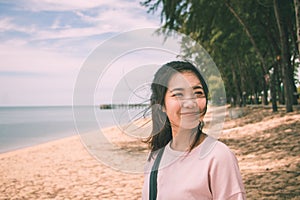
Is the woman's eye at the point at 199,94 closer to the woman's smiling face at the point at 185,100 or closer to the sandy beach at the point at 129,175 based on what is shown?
the woman's smiling face at the point at 185,100

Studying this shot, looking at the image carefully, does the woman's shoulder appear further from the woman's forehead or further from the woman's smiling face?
the woman's forehead

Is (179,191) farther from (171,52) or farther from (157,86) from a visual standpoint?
(171,52)

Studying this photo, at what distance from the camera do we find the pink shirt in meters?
1.34

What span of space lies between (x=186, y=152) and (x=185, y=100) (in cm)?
25

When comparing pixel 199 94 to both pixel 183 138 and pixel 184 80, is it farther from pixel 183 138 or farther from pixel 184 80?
pixel 183 138

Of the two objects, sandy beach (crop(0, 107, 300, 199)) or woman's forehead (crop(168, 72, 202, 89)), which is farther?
sandy beach (crop(0, 107, 300, 199))

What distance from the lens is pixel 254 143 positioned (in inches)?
434

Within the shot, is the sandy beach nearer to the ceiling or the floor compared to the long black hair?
nearer to the floor

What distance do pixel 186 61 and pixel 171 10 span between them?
1337cm

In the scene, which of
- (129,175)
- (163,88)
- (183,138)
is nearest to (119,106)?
(163,88)

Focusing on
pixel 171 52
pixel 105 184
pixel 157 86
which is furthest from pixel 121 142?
pixel 105 184

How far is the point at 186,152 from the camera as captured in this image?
4.91 feet

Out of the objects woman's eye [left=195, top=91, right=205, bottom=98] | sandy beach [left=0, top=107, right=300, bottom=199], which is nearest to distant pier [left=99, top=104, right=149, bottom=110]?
woman's eye [left=195, top=91, right=205, bottom=98]

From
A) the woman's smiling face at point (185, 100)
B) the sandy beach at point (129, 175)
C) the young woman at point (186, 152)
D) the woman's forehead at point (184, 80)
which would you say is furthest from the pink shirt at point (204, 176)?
the sandy beach at point (129, 175)
